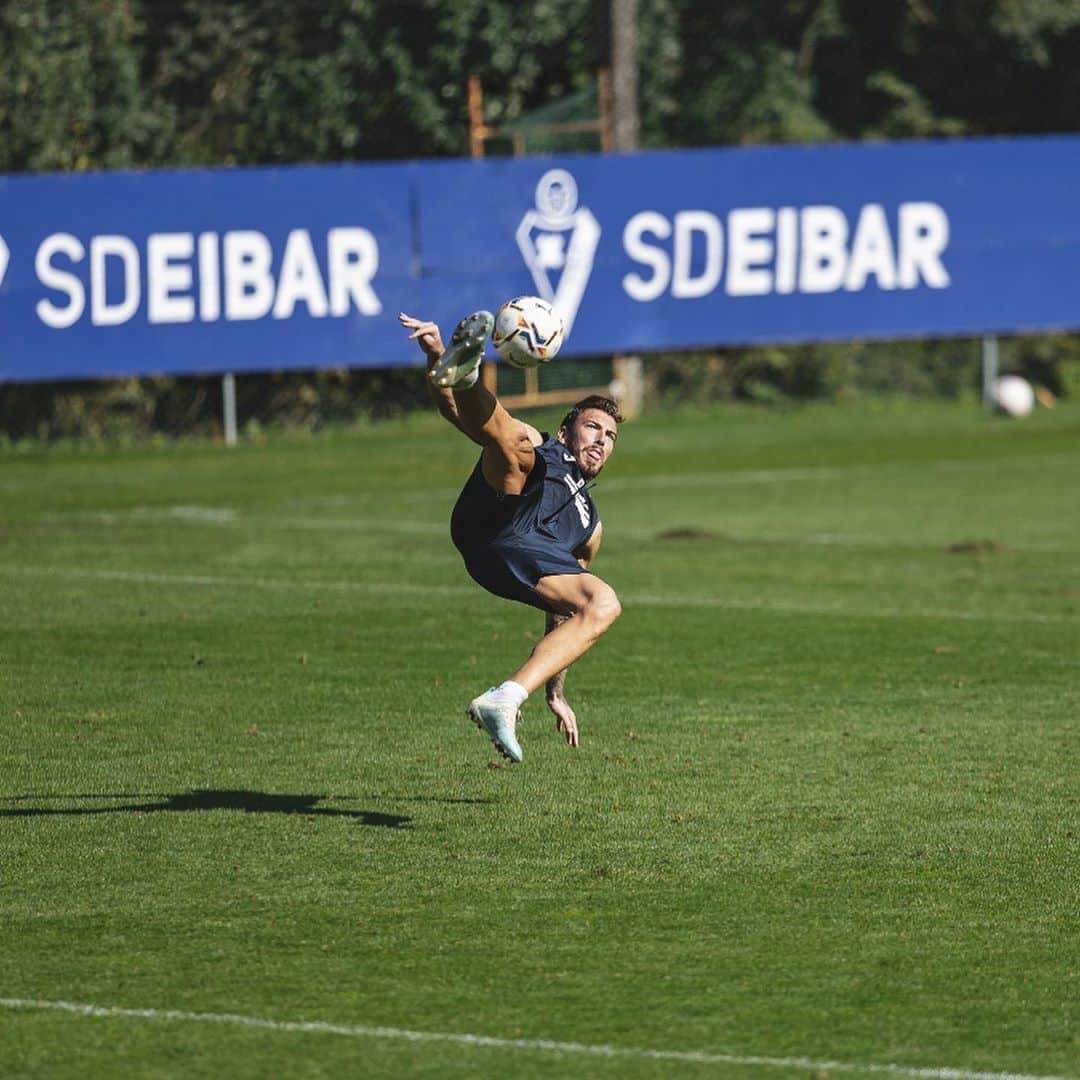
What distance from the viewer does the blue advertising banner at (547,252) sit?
24219mm

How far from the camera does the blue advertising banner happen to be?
24.2m

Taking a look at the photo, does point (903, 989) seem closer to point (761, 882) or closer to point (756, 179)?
point (761, 882)

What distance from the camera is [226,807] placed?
957 centimetres

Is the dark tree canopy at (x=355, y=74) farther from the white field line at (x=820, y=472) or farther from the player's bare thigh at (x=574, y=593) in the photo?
the player's bare thigh at (x=574, y=593)

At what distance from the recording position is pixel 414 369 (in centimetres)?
2884

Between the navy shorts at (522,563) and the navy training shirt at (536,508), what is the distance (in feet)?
0.11

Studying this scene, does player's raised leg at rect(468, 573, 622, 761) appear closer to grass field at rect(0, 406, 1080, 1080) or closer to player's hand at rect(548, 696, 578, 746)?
player's hand at rect(548, 696, 578, 746)

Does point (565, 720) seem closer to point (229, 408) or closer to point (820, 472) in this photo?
point (820, 472)

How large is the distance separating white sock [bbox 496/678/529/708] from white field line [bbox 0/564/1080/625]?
657 centimetres

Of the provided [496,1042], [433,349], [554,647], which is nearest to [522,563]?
[554,647]

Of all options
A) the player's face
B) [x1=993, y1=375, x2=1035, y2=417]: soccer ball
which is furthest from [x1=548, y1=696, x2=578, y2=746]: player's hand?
[x1=993, y1=375, x2=1035, y2=417]: soccer ball

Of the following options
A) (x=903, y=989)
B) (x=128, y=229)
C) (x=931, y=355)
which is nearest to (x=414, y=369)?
(x=128, y=229)

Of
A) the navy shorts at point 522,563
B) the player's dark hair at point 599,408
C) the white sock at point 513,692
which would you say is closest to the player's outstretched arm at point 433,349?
the navy shorts at point 522,563

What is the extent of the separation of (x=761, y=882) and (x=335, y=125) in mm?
23888
